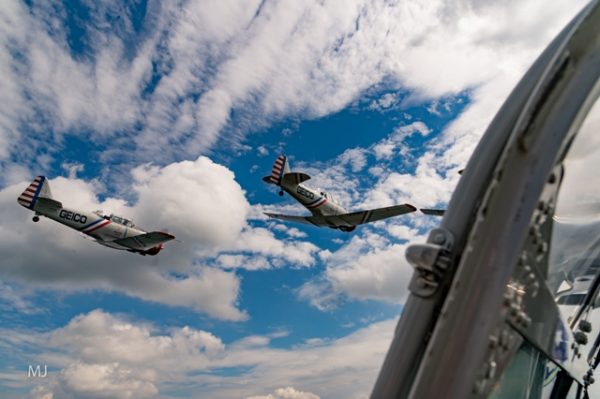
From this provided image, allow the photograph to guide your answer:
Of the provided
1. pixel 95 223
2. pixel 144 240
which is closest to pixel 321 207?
pixel 144 240

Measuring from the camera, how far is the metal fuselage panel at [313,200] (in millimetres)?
27812

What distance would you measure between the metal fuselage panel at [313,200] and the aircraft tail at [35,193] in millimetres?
20056

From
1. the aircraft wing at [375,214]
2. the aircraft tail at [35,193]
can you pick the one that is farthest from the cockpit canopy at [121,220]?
the aircraft wing at [375,214]

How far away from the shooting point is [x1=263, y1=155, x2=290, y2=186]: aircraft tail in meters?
28.4

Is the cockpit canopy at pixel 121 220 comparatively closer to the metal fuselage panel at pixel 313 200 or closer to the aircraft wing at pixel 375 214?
the metal fuselage panel at pixel 313 200

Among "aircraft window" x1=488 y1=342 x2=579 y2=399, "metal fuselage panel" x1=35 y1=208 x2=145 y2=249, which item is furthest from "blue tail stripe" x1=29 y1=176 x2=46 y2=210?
"aircraft window" x1=488 y1=342 x2=579 y2=399

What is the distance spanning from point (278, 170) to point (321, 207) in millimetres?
3969

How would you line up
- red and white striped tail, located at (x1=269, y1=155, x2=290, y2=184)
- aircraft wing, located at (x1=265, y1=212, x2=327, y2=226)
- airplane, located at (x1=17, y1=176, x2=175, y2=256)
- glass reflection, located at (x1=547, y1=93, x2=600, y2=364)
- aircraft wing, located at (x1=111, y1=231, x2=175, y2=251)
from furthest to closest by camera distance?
aircraft wing, located at (x1=111, y1=231, x2=175, y2=251), airplane, located at (x1=17, y1=176, x2=175, y2=256), aircraft wing, located at (x1=265, y1=212, x2=327, y2=226), red and white striped tail, located at (x1=269, y1=155, x2=290, y2=184), glass reflection, located at (x1=547, y1=93, x2=600, y2=364)

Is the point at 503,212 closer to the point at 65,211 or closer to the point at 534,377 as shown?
the point at 534,377

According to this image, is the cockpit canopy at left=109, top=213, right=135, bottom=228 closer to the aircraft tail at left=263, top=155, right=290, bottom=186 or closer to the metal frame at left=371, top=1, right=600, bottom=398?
the aircraft tail at left=263, top=155, right=290, bottom=186

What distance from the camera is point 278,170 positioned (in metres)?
29.4

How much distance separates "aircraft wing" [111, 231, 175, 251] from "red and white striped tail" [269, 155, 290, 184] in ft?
35.2

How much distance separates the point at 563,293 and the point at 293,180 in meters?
25.6

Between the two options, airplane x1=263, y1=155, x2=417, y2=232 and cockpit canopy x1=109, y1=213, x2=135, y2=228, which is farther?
cockpit canopy x1=109, y1=213, x2=135, y2=228
